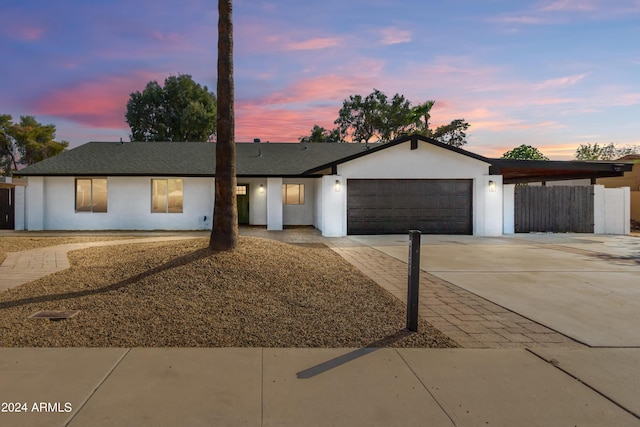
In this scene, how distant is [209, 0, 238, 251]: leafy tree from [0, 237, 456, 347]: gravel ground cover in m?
0.42

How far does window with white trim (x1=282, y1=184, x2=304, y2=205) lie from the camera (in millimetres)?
21891

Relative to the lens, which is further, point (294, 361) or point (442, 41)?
point (442, 41)

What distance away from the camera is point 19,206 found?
19016mm

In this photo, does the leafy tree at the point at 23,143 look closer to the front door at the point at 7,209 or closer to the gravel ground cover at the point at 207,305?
the front door at the point at 7,209

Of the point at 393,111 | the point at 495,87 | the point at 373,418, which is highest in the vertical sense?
the point at 393,111

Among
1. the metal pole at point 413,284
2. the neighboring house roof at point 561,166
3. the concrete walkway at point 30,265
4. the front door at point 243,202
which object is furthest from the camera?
the front door at point 243,202

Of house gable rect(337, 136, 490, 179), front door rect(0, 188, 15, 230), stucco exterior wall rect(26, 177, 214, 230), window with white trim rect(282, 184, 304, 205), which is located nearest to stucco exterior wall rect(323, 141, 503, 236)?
house gable rect(337, 136, 490, 179)

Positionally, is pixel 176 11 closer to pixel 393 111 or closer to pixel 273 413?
pixel 273 413

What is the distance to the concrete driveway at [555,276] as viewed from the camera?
206 inches

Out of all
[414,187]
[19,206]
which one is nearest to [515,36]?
[414,187]

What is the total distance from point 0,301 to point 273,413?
5.27 meters

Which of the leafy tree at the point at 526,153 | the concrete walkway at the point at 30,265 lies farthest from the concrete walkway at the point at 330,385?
the leafy tree at the point at 526,153

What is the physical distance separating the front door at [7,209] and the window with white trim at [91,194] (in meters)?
3.79

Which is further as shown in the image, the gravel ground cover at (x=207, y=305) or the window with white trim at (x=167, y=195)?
the window with white trim at (x=167, y=195)
